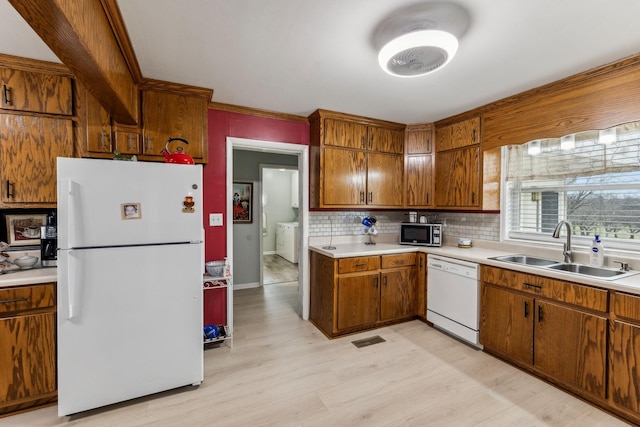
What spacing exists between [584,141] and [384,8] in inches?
90.1

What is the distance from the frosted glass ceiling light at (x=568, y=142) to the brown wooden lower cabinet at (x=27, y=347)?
168 inches

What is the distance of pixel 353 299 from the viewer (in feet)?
9.60

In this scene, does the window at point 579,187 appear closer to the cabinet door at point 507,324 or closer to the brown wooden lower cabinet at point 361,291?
the cabinet door at point 507,324

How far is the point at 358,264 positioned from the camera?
2.94 meters

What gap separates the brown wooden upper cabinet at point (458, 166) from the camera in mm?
3045

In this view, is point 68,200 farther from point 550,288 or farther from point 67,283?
point 550,288

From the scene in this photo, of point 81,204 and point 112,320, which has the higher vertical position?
point 81,204

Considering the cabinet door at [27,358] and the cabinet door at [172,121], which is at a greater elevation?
the cabinet door at [172,121]

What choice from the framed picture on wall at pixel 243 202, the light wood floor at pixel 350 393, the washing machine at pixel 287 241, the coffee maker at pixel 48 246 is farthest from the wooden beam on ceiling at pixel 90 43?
the washing machine at pixel 287 241

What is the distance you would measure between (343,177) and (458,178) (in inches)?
52.4

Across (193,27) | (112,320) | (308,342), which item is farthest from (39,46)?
(308,342)

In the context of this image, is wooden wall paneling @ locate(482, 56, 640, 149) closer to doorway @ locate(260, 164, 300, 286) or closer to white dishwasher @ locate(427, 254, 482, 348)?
white dishwasher @ locate(427, 254, 482, 348)

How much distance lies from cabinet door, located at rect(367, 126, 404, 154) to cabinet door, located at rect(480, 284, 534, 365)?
1.86 metres

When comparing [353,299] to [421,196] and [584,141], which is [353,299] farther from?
[584,141]
